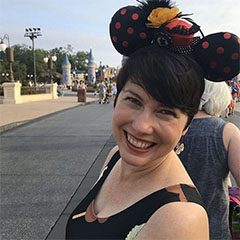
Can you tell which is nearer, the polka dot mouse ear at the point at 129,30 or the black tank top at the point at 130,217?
the black tank top at the point at 130,217

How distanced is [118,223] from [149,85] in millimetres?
472

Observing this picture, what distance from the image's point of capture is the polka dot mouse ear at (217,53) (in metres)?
1.38

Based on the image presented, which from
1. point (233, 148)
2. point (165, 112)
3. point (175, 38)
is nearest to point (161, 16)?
point (175, 38)

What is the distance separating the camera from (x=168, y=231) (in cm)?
109

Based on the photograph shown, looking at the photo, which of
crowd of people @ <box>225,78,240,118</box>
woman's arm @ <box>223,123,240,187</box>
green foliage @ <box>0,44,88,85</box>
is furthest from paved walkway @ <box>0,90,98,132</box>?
green foliage @ <box>0,44,88,85</box>

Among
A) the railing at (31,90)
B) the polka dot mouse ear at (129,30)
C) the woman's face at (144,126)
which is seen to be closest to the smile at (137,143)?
the woman's face at (144,126)

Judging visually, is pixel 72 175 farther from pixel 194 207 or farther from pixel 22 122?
pixel 22 122

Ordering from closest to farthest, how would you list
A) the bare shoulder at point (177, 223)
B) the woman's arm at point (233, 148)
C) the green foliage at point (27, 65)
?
the bare shoulder at point (177, 223) → the woman's arm at point (233, 148) → the green foliage at point (27, 65)

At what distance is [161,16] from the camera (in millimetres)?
1385

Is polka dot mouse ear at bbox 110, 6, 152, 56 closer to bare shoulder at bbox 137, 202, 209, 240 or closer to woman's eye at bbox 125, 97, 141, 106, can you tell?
woman's eye at bbox 125, 97, 141, 106

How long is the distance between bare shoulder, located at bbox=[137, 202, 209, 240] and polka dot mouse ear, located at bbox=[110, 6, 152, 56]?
630 millimetres

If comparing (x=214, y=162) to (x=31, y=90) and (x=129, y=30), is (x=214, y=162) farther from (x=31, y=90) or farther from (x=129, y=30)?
(x=31, y=90)

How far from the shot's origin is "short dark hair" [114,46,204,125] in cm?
125

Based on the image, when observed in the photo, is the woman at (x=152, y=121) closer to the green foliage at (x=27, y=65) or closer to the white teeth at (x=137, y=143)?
the white teeth at (x=137, y=143)
